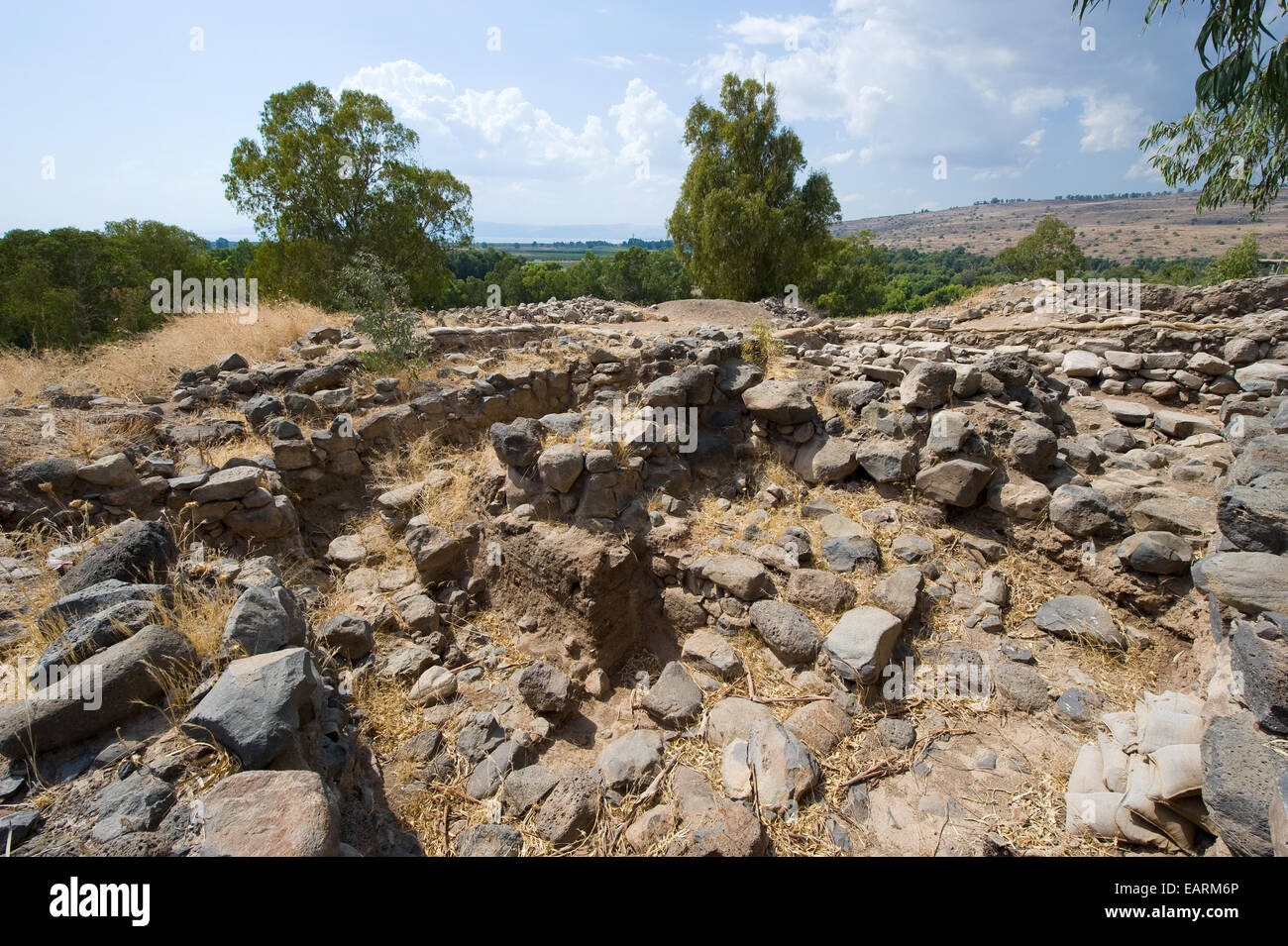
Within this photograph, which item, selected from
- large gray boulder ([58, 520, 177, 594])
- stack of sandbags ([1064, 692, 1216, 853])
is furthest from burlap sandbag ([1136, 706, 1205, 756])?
large gray boulder ([58, 520, 177, 594])

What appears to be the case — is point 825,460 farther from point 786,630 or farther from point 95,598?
point 95,598

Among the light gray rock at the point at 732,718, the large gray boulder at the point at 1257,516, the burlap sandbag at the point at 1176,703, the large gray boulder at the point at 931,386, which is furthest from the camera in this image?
the large gray boulder at the point at 931,386

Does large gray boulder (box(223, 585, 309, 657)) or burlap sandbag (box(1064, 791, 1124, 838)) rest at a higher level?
large gray boulder (box(223, 585, 309, 657))

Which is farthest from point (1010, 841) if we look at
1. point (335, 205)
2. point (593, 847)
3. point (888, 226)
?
point (888, 226)

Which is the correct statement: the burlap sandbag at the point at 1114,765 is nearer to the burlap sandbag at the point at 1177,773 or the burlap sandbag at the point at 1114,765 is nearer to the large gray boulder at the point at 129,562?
the burlap sandbag at the point at 1177,773

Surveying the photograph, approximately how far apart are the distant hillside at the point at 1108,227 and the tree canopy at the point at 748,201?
3493 centimetres

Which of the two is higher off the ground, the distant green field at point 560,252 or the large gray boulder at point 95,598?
the distant green field at point 560,252

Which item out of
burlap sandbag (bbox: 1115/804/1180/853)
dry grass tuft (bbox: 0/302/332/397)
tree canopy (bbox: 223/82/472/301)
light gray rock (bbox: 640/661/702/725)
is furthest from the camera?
tree canopy (bbox: 223/82/472/301)

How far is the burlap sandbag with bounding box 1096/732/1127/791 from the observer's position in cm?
277

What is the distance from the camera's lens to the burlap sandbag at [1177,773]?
2385 mm

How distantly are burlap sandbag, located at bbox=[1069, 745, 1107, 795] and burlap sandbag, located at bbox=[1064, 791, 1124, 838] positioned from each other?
7 centimetres

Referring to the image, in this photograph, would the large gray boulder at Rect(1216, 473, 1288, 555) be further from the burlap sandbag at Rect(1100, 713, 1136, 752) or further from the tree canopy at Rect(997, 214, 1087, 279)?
the tree canopy at Rect(997, 214, 1087, 279)

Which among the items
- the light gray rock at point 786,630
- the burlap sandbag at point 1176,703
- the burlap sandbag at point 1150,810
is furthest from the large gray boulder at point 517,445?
the burlap sandbag at point 1176,703

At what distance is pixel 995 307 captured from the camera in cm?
1329
